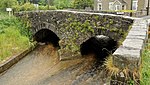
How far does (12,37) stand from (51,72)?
4.83 metres

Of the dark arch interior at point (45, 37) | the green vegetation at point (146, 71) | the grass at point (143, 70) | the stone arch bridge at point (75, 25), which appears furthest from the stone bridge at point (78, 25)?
the grass at point (143, 70)

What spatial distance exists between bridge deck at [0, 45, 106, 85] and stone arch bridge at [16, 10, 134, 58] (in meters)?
0.97

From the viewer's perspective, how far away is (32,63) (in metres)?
12.5

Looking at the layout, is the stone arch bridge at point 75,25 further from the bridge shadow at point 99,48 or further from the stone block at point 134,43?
the stone block at point 134,43

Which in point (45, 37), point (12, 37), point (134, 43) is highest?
point (134, 43)

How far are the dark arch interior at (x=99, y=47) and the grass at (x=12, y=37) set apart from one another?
154 inches

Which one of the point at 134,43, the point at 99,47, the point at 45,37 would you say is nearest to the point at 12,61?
the point at 99,47

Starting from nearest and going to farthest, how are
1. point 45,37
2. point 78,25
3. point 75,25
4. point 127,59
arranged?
point 127,59 → point 78,25 → point 75,25 → point 45,37

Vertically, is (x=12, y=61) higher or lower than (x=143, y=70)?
lower

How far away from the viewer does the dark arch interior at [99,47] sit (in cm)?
1352

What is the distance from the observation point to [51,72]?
11.1 metres

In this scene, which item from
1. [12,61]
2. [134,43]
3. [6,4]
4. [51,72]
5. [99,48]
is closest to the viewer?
[134,43]

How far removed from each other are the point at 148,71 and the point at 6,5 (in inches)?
799

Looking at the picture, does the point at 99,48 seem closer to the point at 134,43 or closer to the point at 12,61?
the point at 12,61
